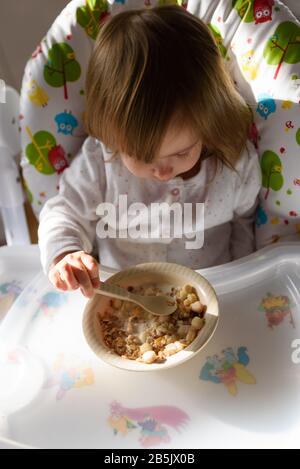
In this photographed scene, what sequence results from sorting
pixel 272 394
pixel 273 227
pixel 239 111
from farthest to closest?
pixel 273 227 < pixel 239 111 < pixel 272 394

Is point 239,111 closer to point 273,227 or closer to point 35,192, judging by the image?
point 273,227

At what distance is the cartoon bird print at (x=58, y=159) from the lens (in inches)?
36.2

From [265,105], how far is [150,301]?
13.2 inches

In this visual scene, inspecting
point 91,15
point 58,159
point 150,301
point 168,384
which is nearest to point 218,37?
point 91,15

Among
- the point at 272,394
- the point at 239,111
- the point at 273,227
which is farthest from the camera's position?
the point at 273,227

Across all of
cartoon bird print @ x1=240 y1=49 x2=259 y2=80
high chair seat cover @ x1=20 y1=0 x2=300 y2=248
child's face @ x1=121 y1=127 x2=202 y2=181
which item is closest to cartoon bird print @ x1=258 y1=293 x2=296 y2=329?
high chair seat cover @ x1=20 y1=0 x2=300 y2=248

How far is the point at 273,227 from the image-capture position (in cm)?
93

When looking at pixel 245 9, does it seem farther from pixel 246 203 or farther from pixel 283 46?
pixel 246 203

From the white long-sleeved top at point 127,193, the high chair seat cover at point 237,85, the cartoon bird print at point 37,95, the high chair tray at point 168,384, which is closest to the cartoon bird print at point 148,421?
the high chair tray at point 168,384

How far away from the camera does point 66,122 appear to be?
90 centimetres

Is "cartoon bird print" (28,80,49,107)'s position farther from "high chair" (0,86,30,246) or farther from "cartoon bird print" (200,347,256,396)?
"cartoon bird print" (200,347,256,396)

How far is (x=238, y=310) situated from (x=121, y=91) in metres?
0.35

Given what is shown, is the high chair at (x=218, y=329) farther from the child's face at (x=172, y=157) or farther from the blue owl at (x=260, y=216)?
the child's face at (x=172, y=157)

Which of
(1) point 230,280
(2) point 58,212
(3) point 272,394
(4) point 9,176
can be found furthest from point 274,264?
(4) point 9,176
